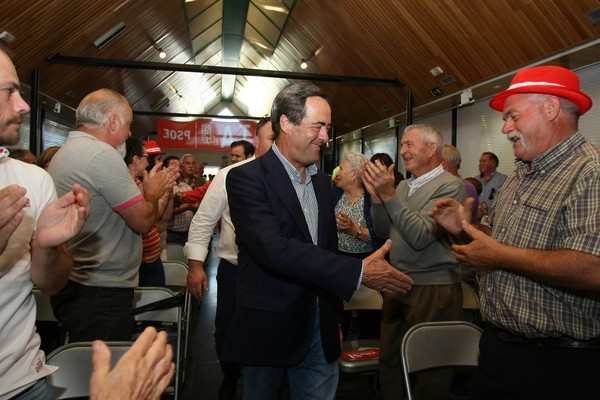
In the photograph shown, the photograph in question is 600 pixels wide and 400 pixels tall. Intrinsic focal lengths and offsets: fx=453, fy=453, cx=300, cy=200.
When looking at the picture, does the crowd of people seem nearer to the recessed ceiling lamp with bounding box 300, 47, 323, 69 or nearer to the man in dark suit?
the man in dark suit

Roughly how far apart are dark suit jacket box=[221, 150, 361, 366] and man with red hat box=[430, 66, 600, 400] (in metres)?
0.62

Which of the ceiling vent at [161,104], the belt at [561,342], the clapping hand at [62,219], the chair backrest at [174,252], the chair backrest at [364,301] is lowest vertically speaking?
the chair backrest at [364,301]

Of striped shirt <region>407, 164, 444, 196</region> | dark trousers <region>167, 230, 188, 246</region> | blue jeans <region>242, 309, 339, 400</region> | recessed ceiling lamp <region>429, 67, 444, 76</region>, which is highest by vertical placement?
recessed ceiling lamp <region>429, 67, 444, 76</region>

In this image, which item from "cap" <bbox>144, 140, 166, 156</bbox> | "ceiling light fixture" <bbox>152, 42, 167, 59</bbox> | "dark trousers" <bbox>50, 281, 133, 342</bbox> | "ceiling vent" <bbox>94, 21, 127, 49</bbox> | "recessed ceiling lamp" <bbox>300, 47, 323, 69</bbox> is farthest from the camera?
"recessed ceiling lamp" <bbox>300, 47, 323, 69</bbox>

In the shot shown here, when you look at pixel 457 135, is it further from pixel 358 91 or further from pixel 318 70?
pixel 318 70

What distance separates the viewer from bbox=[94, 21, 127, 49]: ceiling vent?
25.8ft

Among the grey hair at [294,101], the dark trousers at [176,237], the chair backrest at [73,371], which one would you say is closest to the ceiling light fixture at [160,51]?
the dark trousers at [176,237]

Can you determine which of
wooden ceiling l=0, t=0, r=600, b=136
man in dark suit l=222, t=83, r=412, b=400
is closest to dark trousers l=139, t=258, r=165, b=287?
man in dark suit l=222, t=83, r=412, b=400

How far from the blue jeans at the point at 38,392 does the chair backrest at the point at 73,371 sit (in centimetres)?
28

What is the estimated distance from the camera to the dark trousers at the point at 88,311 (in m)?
2.23

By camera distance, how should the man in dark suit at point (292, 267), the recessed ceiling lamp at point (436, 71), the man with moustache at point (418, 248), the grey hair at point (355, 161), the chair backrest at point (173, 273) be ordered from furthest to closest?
the recessed ceiling lamp at point (436, 71)
the chair backrest at point (173, 273)
the grey hair at point (355, 161)
the man with moustache at point (418, 248)
the man in dark suit at point (292, 267)

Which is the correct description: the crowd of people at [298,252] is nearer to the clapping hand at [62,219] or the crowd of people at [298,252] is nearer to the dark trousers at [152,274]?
the clapping hand at [62,219]

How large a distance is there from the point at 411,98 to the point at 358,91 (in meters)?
2.13

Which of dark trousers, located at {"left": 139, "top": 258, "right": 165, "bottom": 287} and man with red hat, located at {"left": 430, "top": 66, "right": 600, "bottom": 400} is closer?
man with red hat, located at {"left": 430, "top": 66, "right": 600, "bottom": 400}
